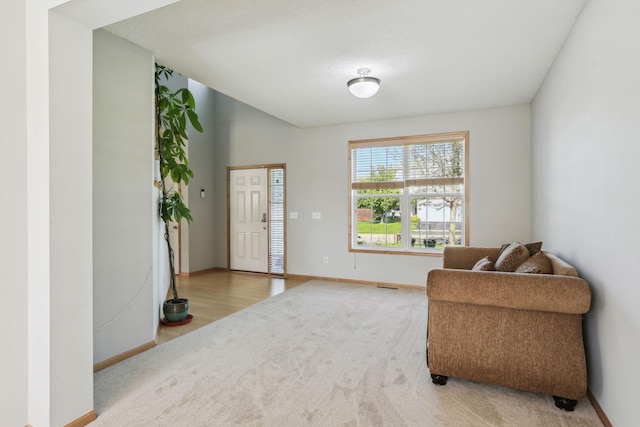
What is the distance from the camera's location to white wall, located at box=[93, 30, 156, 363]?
253 cm

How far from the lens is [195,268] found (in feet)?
19.7

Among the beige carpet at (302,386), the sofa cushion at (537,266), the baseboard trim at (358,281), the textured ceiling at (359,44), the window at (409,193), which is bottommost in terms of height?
the beige carpet at (302,386)

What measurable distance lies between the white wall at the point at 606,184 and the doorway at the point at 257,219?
4.21 m

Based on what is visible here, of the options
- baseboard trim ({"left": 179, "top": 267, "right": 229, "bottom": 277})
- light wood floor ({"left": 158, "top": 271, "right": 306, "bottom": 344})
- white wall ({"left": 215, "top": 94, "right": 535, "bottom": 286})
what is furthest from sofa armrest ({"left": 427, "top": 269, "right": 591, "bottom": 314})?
baseboard trim ({"left": 179, "top": 267, "right": 229, "bottom": 277})

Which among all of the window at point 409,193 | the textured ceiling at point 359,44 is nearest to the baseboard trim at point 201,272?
the window at point 409,193

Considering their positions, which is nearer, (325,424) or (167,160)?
(325,424)

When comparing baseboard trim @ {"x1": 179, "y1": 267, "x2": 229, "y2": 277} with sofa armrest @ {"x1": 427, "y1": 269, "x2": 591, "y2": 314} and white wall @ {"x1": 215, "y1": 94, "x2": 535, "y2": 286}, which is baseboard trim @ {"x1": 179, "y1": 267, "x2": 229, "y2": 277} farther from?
sofa armrest @ {"x1": 427, "y1": 269, "x2": 591, "y2": 314}

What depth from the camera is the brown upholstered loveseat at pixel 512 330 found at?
1959 millimetres

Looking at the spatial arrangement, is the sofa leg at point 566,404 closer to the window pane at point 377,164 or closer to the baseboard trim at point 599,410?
the baseboard trim at point 599,410

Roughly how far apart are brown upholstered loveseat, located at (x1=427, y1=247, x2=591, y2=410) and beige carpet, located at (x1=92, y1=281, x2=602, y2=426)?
16 cm

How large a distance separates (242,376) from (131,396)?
2.28 feet

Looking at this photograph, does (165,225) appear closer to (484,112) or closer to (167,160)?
(167,160)
